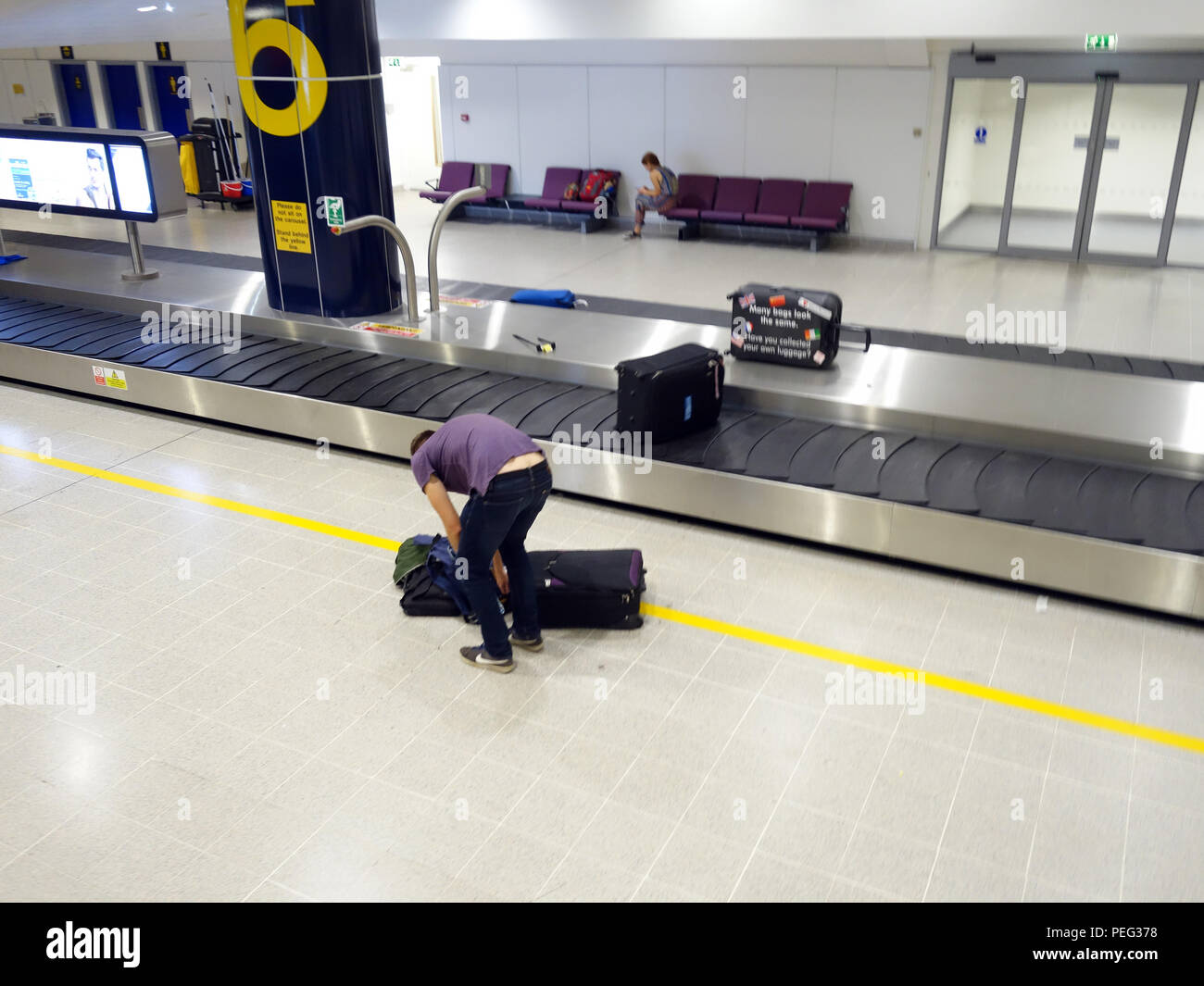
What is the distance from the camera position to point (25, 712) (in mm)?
4688

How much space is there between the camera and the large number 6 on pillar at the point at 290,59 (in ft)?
25.9

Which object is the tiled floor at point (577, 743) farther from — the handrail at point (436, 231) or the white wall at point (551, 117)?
the white wall at point (551, 117)

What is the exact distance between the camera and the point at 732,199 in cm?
1452

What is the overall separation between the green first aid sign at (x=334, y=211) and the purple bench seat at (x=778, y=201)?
23.3ft

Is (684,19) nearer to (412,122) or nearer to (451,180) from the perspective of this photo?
(451,180)

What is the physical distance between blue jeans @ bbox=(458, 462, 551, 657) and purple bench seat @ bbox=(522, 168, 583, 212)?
11.6 m

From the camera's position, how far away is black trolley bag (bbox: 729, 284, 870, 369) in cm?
692

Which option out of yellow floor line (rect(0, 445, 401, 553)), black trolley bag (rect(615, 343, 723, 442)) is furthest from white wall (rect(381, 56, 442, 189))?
black trolley bag (rect(615, 343, 723, 442))

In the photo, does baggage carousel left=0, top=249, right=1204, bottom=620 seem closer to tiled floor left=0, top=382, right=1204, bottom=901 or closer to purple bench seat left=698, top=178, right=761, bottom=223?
tiled floor left=0, top=382, right=1204, bottom=901

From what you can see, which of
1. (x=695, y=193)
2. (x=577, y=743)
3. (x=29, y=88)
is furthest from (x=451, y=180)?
(x=577, y=743)

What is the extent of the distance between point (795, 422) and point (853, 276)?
20.3 feet

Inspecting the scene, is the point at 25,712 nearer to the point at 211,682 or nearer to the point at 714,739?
the point at 211,682

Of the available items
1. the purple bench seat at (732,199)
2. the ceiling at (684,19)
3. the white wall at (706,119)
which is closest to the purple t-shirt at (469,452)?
the ceiling at (684,19)

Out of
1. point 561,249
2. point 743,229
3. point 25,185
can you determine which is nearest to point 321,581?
point 25,185
